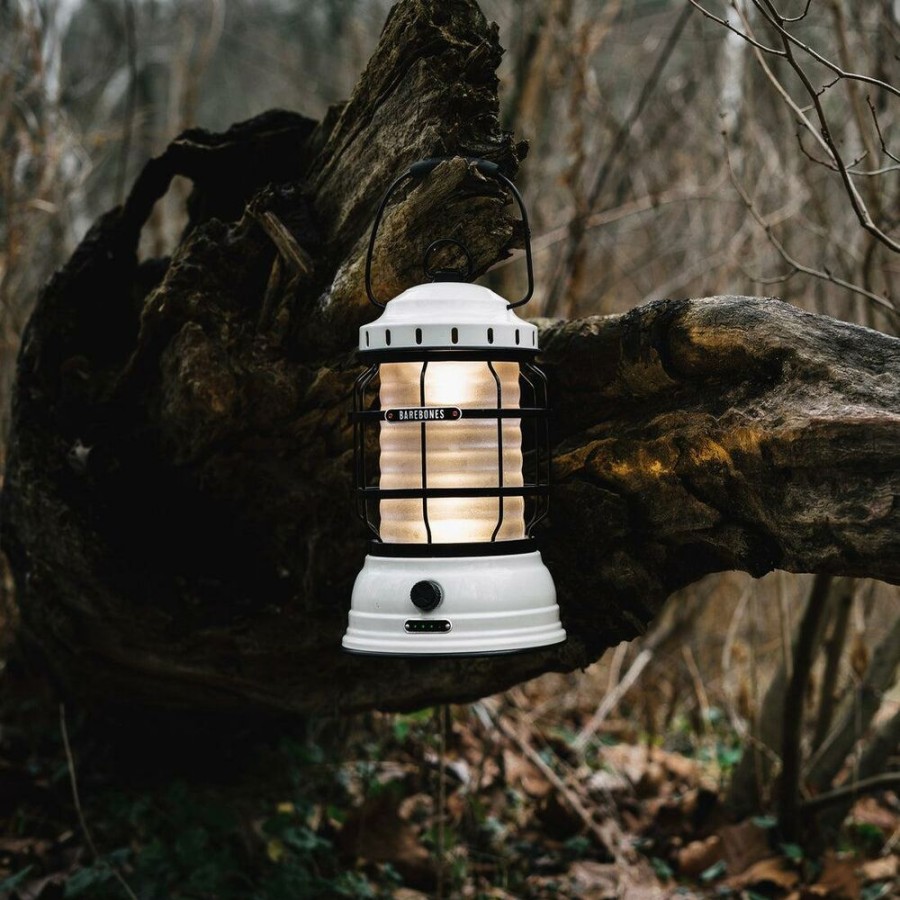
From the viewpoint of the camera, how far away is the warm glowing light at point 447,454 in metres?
2.41

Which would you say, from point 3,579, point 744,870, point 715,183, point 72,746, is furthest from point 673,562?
point 715,183

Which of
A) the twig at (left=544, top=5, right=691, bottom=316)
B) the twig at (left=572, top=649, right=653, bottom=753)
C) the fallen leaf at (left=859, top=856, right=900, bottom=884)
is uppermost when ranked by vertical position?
the twig at (left=544, top=5, right=691, bottom=316)

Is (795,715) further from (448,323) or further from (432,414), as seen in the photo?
(448,323)

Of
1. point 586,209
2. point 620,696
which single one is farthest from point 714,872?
point 586,209

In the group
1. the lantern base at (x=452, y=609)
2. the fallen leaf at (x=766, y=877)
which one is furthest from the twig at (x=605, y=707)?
the lantern base at (x=452, y=609)

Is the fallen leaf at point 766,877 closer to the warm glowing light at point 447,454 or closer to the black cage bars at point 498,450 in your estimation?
the black cage bars at point 498,450

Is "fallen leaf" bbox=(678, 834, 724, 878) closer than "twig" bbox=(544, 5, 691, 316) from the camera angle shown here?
Yes

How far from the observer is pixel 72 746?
13.9ft

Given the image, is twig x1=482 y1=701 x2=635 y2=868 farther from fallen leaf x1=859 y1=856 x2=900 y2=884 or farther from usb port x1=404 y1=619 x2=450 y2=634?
usb port x1=404 y1=619 x2=450 y2=634

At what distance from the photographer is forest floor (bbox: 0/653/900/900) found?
3701 millimetres

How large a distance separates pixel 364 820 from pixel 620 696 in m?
2.14

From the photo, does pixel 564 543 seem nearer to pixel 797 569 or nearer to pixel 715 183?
pixel 797 569

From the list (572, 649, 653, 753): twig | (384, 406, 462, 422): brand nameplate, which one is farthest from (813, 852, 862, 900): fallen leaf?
(384, 406, 462, 422): brand nameplate

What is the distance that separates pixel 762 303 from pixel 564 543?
31.3 inches
